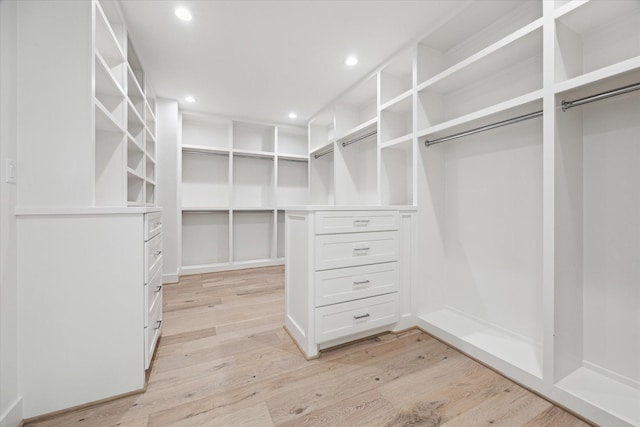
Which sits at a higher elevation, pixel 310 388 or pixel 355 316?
pixel 355 316

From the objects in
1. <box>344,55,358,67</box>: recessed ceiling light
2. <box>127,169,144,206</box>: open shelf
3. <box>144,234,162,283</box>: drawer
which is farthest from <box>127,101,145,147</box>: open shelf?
<box>344,55,358,67</box>: recessed ceiling light

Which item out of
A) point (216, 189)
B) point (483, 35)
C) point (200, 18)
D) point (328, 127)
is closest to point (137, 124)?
point (200, 18)

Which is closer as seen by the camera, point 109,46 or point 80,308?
point 80,308

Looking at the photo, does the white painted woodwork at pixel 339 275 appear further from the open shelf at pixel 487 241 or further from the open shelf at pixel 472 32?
the open shelf at pixel 472 32

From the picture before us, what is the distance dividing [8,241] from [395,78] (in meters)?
3.02

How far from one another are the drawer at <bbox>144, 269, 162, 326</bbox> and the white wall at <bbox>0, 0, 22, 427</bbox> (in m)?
0.49

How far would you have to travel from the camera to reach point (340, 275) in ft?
5.84

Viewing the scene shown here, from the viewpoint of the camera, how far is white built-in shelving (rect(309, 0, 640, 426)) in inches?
50.9

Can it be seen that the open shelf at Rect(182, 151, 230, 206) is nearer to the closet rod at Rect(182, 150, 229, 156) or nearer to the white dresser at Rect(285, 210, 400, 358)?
the closet rod at Rect(182, 150, 229, 156)

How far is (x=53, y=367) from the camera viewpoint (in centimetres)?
120

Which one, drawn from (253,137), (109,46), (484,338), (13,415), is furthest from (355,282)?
(253,137)

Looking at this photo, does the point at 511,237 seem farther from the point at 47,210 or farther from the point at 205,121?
the point at 205,121

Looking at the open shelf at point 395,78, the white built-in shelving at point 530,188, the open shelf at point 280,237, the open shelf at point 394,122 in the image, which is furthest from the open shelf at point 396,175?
the open shelf at point 280,237

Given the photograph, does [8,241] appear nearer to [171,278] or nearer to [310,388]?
[310,388]
